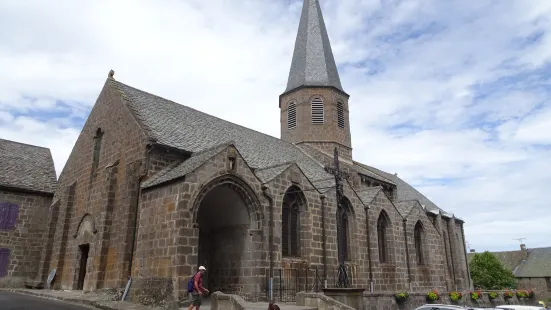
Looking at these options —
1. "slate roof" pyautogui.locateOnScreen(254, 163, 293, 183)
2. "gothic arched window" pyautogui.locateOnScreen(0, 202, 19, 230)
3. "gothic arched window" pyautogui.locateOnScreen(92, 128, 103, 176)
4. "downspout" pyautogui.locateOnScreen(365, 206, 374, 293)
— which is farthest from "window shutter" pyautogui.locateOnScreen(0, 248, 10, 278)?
"downspout" pyautogui.locateOnScreen(365, 206, 374, 293)

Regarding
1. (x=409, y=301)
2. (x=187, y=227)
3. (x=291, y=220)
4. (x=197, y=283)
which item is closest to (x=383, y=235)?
(x=409, y=301)

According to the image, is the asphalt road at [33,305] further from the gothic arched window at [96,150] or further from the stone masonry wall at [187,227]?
the gothic arched window at [96,150]

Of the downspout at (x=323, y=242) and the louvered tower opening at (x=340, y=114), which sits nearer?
the downspout at (x=323, y=242)

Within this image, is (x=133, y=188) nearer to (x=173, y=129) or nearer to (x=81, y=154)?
(x=173, y=129)

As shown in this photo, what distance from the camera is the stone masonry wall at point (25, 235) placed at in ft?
71.7

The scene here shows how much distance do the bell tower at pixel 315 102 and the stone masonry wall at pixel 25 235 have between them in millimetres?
17466

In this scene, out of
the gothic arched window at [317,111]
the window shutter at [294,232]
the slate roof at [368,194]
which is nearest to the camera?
the window shutter at [294,232]

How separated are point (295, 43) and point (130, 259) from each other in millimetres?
24890

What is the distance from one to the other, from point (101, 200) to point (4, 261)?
770 cm

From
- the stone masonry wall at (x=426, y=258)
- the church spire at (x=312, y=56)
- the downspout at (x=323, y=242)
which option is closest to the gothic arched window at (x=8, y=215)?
the downspout at (x=323, y=242)

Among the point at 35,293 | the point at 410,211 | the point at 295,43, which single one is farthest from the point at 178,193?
the point at 295,43

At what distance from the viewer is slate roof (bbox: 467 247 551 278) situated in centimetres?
5596

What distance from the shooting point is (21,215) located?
22.7m

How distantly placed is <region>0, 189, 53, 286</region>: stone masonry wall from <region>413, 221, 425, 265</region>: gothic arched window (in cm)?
2284
